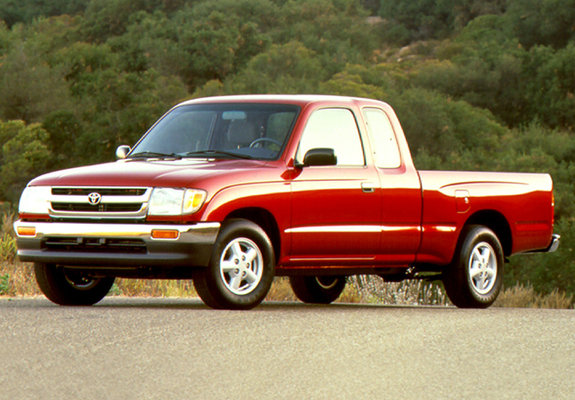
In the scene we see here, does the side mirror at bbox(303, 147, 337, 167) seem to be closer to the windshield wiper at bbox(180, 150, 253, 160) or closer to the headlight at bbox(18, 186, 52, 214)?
the windshield wiper at bbox(180, 150, 253, 160)

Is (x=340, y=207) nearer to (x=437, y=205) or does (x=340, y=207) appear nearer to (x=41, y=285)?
(x=437, y=205)

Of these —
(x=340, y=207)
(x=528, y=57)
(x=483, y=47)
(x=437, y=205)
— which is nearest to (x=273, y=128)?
(x=340, y=207)

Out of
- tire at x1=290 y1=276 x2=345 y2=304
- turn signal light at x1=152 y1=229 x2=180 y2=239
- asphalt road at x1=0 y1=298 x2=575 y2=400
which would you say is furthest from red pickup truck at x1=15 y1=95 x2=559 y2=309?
tire at x1=290 y1=276 x2=345 y2=304

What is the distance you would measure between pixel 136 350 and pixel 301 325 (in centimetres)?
181

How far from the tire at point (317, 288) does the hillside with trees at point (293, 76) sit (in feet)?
105

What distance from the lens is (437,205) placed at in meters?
13.3

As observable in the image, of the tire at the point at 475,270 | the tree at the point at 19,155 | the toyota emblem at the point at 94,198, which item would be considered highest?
the toyota emblem at the point at 94,198

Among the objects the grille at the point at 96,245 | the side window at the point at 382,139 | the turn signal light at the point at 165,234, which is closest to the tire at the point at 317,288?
the side window at the point at 382,139

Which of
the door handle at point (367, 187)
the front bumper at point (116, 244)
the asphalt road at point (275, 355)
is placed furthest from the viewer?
the door handle at point (367, 187)

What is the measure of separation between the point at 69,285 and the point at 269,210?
7.17 ft

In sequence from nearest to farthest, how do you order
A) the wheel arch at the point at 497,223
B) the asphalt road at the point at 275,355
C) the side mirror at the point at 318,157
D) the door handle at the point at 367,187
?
the asphalt road at the point at 275,355 → the side mirror at the point at 318,157 → the door handle at the point at 367,187 → the wheel arch at the point at 497,223

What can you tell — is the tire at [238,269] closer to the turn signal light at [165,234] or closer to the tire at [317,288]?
the turn signal light at [165,234]

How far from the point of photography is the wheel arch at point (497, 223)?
1417 cm

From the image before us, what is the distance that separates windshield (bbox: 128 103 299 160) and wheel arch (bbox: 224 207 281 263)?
0.51 meters
